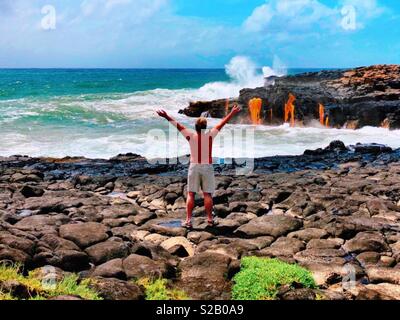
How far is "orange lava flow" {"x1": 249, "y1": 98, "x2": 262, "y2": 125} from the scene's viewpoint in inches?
1334

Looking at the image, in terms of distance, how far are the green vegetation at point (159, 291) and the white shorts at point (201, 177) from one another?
2.52 meters

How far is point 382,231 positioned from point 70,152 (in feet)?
51.5

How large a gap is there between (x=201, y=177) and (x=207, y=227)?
3.15ft

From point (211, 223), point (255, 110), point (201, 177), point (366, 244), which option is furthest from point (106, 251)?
point (255, 110)

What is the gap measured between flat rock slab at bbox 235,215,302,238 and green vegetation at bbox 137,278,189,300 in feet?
9.02

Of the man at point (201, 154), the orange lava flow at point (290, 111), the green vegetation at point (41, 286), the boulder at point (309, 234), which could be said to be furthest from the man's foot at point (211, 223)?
the orange lava flow at point (290, 111)

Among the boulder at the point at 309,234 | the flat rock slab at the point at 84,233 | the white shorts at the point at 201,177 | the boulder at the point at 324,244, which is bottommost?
the boulder at the point at 324,244

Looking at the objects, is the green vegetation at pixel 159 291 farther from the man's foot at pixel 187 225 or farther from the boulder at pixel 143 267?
the man's foot at pixel 187 225

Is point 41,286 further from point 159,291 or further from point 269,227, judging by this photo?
point 269,227

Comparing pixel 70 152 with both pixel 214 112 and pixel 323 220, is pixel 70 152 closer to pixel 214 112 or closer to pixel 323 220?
pixel 323 220

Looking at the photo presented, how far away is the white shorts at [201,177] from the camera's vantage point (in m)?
8.70

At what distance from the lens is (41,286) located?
5625mm
